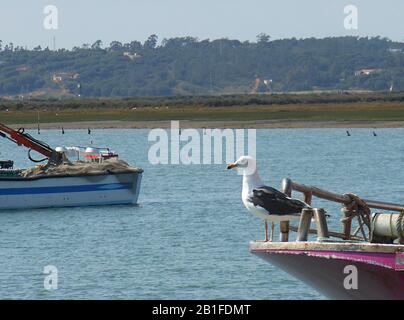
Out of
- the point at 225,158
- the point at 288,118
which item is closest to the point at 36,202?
the point at 225,158

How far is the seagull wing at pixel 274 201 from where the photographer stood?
57.7 feet

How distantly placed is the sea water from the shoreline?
47077 mm

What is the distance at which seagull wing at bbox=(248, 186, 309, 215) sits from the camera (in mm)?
17578

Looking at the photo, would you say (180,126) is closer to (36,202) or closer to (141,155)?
(141,155)

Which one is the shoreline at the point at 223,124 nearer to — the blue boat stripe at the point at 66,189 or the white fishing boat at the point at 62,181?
the blue boat stripe at the point at 66,189

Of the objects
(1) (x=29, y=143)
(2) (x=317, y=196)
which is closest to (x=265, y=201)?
(2) (x=317, y=196)

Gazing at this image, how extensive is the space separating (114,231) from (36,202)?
4.12m

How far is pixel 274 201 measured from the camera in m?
17.6

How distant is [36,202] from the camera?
4184 centimetres

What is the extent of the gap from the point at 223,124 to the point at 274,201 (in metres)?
104

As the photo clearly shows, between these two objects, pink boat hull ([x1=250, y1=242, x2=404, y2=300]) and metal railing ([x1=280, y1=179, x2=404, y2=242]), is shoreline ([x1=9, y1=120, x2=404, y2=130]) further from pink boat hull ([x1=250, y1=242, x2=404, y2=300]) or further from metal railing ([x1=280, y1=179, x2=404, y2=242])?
pink boat hull ([x1=250, y1=242, x2=404, y2=300])

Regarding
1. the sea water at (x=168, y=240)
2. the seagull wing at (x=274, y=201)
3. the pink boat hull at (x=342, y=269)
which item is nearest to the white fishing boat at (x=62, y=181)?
the sea water at (x=168, y=240)

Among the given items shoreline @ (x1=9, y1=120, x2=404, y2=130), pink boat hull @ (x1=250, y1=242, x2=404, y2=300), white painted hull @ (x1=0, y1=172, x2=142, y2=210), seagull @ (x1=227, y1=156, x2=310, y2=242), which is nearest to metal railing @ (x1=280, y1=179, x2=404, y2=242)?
seagull @ (x1=227, y1=156, x2=310, y2=242)

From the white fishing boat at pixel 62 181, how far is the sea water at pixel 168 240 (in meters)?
0.39
